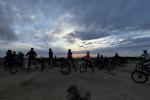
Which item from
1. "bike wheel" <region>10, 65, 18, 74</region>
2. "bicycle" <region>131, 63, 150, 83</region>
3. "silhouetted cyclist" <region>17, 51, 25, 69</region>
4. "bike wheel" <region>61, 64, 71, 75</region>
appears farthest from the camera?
"silhouetted cyclist" <region>17, 51, 25, 69</region>

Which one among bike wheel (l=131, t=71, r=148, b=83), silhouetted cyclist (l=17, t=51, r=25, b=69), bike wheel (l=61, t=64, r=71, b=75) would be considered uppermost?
silhouetted cyclist (l=17, t=51, r=25, b=69)

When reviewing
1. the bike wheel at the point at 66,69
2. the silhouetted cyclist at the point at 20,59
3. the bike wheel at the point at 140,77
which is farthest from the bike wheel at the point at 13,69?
the bike wheel at the point at 140,77

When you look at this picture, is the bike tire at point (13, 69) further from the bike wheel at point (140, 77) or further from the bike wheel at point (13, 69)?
the bike wheel at point (140, 77)

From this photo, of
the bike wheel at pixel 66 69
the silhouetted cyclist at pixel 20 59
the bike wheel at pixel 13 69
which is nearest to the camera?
the bike wheel at pixel 66 69

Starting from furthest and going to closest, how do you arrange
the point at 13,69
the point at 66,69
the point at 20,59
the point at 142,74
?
the point at 20,59 < the point at 13,69 < the point at 66,69 < the point at 142,74

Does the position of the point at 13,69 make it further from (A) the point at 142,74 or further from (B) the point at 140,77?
(A) the point at 142,74

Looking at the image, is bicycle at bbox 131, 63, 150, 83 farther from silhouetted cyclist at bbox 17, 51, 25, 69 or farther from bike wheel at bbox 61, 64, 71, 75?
silhouetted cyclist at bbox 17, 51, 25, 69

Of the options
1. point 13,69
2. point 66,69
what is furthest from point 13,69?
point 66,69

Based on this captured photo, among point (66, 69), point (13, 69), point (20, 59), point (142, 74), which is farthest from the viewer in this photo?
point (20, 59)

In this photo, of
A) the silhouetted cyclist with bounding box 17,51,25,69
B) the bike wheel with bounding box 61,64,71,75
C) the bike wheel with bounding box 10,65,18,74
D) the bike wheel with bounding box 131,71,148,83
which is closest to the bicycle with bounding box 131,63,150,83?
the bike wheel with bounding box 131,71,148,83

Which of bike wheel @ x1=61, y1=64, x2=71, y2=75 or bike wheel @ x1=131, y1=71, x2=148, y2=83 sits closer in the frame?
bike wheel @ x1=131, y1=71, x2=148, y2=83

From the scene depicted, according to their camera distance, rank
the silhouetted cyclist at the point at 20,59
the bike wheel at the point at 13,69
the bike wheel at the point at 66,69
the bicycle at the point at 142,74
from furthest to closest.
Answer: the silhouetted cyclist at the point at 20,59 → the bike wheel at the point at 13,69 → the bike wheel at the point at 66,69 → the bicycle at the point at 142,74

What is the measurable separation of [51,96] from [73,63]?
8.16m

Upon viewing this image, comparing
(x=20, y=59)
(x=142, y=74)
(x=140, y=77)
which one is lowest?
(x=140, y=77)
